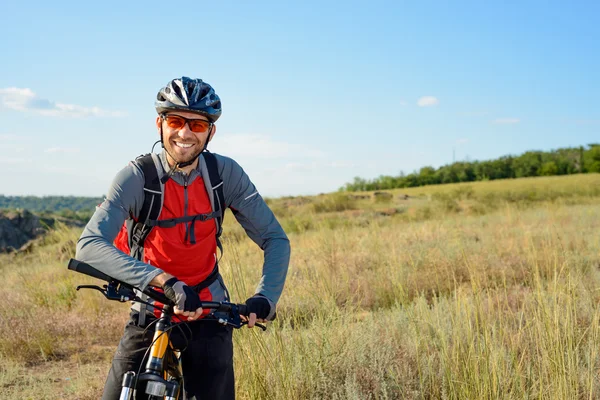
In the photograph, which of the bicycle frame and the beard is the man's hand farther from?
the beard

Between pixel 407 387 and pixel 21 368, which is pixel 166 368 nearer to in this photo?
pixel 407 387

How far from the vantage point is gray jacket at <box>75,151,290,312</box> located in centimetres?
246

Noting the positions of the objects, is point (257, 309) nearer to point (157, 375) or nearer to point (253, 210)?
point (157, 375)

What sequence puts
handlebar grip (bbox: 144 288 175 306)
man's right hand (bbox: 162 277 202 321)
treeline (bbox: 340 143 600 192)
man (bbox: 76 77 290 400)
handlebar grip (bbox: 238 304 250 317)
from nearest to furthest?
man's right hand (bbox: 162 277 202 321) → handlebar grip (bbox: 144 288 175 306) → handlebar grip (bbox: 238 304 250 317) → man (bbox: 76 77 290 400) → treeline (bbox: 340 143 600 192)

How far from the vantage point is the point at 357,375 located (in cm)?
454

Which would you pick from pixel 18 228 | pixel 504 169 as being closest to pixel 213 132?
pixel 18 228

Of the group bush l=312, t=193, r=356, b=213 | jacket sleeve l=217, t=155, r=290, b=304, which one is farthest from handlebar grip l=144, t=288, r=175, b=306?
bush l=312, t=193, r=356, b=213

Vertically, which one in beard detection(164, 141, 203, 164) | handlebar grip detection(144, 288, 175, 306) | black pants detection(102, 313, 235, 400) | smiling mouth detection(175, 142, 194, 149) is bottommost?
black pants detection(102, 313, 235, 400)

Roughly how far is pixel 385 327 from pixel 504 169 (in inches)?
2196

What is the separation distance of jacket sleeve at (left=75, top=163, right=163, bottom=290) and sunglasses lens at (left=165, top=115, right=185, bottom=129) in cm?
32

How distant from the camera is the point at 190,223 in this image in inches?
115

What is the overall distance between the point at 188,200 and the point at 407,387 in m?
2.60

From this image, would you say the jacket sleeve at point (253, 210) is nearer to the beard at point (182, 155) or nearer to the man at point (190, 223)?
the man at point (190, 223)

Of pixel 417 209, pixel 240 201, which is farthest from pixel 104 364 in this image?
pixel 417 209
